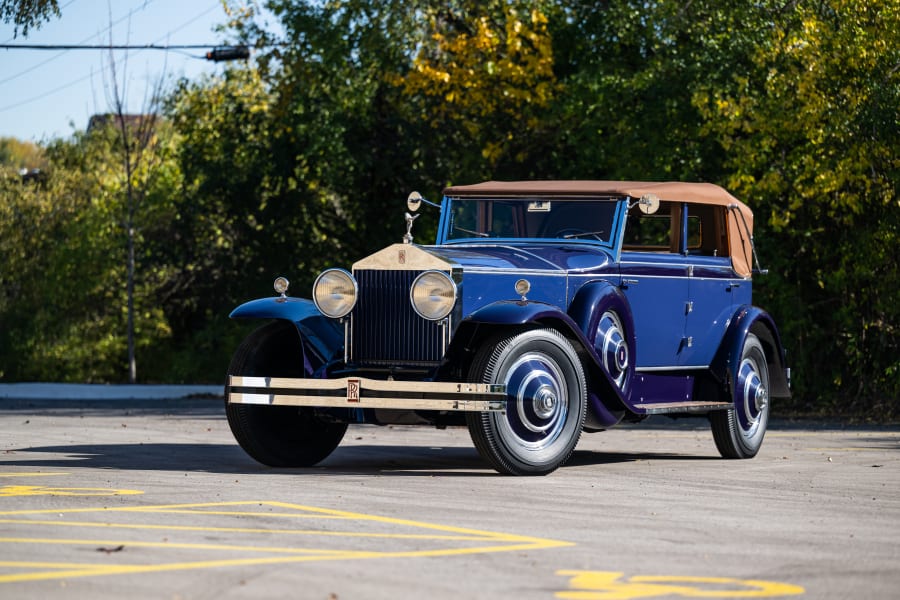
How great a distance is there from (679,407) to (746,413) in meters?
1.22

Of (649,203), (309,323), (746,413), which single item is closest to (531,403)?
(309,323)

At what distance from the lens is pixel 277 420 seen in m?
12.0

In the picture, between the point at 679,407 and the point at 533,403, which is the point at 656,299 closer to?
the point at 679,407

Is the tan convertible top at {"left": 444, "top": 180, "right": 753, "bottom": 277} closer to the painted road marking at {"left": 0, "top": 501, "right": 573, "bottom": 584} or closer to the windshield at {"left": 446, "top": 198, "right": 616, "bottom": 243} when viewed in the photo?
the windshield at {"left": 446, "top": 198, "right": 616, "bottom": 243}

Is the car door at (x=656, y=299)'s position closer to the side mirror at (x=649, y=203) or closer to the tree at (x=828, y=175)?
the side mirror at (x=649, y=203)

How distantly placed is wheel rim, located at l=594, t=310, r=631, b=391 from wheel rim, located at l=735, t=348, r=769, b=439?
180 cm

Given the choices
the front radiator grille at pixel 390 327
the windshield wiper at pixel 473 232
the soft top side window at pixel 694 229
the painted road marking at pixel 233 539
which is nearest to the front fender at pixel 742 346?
the soft top side window at pixel 694 229

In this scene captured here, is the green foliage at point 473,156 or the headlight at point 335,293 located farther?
the green foliage at point 473,156

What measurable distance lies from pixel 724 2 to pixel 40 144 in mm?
25775

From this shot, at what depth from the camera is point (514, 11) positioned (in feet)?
84.6

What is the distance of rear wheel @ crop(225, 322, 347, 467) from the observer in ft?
38.3

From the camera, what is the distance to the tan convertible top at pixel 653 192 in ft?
42.1

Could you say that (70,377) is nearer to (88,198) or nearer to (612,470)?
(88,198)

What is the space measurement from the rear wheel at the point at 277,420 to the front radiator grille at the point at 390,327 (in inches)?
28.2
